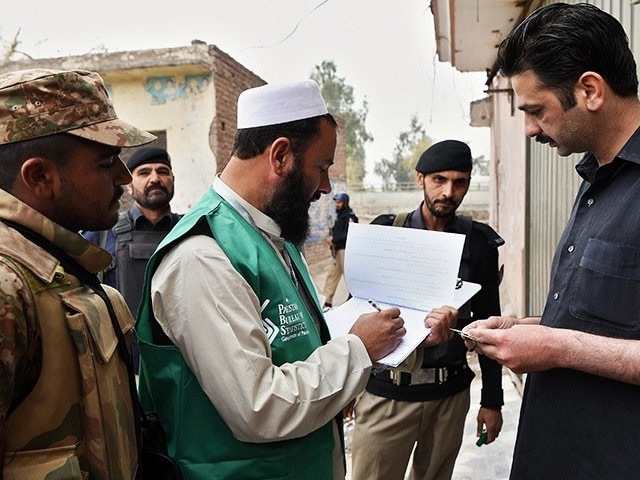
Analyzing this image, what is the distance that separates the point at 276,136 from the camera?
1577 millimetres

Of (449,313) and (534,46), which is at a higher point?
(534,46)

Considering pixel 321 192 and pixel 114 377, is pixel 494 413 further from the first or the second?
pixel 114 377

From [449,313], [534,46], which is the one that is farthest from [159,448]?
[534,46]

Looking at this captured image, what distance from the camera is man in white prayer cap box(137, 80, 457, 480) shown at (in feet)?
4.11

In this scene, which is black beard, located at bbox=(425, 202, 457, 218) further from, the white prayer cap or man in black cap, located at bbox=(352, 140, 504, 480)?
the white prayer cap

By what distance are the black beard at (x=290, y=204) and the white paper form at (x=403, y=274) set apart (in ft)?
1.31

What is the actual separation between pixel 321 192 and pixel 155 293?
25.5 inches

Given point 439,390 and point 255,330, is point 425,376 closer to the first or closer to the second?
point 439,390

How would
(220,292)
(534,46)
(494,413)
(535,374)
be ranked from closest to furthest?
(220,292)
(534,46)
(535,374)
(494,413)

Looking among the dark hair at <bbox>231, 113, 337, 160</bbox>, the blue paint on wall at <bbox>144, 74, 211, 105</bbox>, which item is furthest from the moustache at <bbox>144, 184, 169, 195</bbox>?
the blue paint on wall at <bbox>144, 74, 211, 105</bbox>

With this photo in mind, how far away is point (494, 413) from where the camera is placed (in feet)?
8.07

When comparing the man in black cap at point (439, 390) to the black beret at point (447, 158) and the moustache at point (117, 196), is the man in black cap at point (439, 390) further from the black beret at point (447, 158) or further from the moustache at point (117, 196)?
the moustache at point (117, 196)

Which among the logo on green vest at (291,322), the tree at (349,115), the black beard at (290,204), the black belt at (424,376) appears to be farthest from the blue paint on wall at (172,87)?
the tree at (349,115)

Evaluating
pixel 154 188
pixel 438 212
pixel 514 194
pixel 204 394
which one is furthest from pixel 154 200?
pixel 514 194
